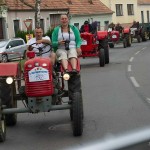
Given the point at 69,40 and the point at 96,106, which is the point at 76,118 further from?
the point at 96,106

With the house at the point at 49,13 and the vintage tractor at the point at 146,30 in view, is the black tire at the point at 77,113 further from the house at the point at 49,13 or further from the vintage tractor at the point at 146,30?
the vintage tractor at the point at 146,30

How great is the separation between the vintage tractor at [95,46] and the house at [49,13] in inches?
635

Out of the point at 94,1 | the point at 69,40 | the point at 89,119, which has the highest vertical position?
the point at 94,1

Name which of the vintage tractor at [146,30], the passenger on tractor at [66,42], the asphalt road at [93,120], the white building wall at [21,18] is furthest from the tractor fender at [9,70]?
the vintage tractor at [146,30]

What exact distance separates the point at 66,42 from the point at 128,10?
5887 cm

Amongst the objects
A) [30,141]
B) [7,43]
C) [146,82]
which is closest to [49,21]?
[7,43]

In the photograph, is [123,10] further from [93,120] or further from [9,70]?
[9,70]

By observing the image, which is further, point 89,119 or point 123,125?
point 89,119

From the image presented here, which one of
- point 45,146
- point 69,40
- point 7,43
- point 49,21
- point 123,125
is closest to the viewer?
point 45,146

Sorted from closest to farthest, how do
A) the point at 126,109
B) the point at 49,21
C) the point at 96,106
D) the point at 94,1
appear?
the point at 126,109 → the point at 96,106 → the point at 49,21 → the point at 94,1

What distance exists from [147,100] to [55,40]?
9.46 ft

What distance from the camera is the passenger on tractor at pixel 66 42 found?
26.6 ft

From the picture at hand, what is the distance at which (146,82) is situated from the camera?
45.8ft

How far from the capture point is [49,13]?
49188 millimetres
